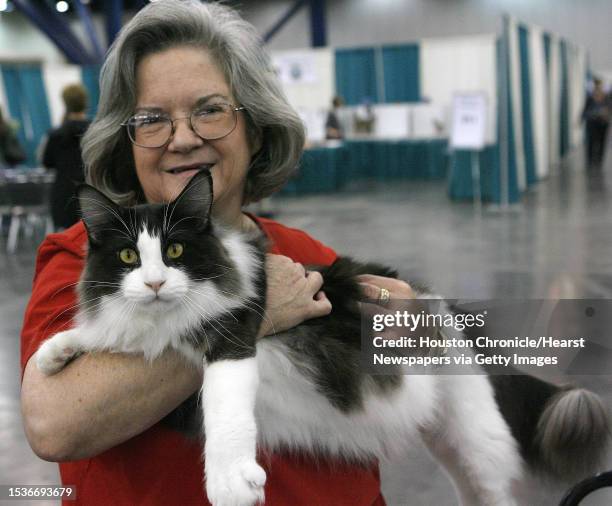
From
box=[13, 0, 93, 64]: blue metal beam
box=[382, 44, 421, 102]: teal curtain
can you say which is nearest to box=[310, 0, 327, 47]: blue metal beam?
box=[382, 44, 421, 102]: teal curtain

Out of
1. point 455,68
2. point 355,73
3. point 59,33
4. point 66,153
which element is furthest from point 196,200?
point 59,33

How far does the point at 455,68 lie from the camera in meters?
12.8

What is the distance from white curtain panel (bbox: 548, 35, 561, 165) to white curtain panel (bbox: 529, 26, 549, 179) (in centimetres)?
85

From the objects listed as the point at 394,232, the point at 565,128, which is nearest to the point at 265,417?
the point at 394,232

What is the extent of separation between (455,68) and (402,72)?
1218 mm

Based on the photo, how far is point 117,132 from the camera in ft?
4.54

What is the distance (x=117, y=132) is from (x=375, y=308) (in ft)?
2.20

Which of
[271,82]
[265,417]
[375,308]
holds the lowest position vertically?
[265,417]

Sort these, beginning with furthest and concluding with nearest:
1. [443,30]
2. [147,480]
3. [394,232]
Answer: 1. [443,30]
2. [394,232]
3. [147,480]

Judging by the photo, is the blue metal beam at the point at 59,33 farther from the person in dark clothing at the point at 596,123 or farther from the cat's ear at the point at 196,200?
the cat's ear at the point at 196,200

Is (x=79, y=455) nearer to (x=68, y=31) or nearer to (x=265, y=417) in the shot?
(x=265, y=417)

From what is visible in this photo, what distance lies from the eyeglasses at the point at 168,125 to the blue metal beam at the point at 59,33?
626 inches

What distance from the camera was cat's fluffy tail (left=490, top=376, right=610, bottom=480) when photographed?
124cm

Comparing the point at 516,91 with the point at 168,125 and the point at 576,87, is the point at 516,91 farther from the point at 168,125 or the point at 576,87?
the point at 576,87
